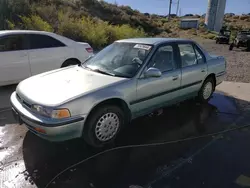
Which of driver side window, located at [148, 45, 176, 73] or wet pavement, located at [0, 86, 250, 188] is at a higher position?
driver side window, located at [148, 45, 176, 73]

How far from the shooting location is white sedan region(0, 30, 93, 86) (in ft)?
16.9

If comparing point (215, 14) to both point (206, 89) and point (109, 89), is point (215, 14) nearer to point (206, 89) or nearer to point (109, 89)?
point (206, 89)

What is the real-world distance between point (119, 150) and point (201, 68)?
256 centimetres

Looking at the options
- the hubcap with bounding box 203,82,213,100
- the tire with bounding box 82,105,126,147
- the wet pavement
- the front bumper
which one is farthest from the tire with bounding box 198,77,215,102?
the front bumper

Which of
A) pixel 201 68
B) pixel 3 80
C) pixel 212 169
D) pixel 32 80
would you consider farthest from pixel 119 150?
pixel 3 80

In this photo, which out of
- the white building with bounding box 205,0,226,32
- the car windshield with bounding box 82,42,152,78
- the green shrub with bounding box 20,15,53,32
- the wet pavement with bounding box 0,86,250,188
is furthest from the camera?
the white building with bounding box 205,0,226,32

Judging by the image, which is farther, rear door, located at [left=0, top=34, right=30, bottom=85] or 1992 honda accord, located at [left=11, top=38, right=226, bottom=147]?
rear door, located at [left=0, top=34, right=30, bottom=85]

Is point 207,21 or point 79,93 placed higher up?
point 207,21

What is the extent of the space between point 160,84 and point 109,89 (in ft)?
3.49

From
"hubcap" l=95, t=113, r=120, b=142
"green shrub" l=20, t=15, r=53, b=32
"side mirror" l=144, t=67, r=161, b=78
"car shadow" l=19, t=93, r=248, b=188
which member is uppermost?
"green shrub" l=20, t=15, r=53, b=32

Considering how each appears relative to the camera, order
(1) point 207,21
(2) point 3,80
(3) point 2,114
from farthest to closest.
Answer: (1) point 207,21 → (2) point 3,80 → (3) point 2,114

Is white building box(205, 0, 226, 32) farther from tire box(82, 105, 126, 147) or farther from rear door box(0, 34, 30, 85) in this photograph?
tire box(82, 105, 126, 147)

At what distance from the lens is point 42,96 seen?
9.66 feet

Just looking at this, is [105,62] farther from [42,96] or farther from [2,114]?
[2,114]
